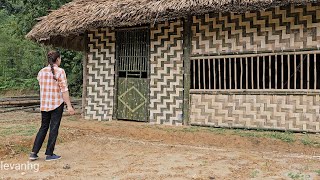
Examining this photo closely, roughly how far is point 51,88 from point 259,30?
429 cm

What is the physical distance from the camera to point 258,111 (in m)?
6.64

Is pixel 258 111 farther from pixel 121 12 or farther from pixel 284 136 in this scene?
pixel 121 12

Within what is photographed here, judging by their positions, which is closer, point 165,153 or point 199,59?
point 165,153

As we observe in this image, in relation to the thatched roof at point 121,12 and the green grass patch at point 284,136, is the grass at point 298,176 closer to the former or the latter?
the green grass patch at point 284,136

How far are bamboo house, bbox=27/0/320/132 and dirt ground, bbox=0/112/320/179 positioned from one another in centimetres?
52

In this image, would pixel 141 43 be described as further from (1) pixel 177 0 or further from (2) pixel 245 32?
(2) pixel 245 32

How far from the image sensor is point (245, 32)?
6789 millimetres

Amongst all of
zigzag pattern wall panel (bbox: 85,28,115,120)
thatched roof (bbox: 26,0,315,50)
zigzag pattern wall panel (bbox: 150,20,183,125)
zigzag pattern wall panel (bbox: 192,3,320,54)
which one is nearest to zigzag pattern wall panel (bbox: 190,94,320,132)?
zigzag pattern wall panel (bbox: 150,20,183,125)

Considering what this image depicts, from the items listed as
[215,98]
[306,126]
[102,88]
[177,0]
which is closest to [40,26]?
[102,88]

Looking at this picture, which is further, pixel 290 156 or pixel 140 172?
pixel 290 156

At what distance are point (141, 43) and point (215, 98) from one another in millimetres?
2379

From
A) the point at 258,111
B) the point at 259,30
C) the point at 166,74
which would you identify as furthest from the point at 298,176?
the point at 166,74

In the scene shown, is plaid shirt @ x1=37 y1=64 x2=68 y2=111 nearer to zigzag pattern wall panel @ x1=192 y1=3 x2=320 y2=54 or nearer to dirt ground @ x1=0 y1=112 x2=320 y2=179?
dirt ground @ x1=0 y1=112 x2=320 y2=179

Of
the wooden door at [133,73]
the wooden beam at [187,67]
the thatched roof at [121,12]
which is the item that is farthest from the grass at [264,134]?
the thatched roof at [121,12]
